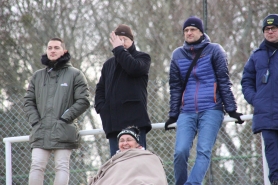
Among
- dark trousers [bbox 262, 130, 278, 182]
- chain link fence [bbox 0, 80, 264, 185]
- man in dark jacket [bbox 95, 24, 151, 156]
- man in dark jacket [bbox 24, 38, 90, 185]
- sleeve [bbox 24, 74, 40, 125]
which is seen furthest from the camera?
chain link fence [bbox 0, 80, 264, 185]

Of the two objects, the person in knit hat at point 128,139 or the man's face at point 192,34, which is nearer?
the person in knit hat at point 128,139

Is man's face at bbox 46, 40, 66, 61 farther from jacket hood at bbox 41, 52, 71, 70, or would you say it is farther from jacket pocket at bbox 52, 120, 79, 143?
jacket pocket at bbox 52, 120, 79, 143

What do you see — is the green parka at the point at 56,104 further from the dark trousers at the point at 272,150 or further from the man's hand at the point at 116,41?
the dark trousers at the point at 272,150

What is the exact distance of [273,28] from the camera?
6.25 m

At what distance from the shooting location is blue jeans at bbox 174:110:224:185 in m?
6.09

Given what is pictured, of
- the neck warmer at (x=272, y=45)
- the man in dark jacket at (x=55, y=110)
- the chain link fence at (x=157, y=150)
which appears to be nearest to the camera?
the neck warmer at (x=272, y=45)

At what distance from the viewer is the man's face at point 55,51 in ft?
23.1

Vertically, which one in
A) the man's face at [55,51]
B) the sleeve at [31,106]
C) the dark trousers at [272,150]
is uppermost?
the man's face at [55,51]

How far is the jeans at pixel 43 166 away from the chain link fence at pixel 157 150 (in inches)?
66.1

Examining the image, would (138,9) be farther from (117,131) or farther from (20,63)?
(117,131)

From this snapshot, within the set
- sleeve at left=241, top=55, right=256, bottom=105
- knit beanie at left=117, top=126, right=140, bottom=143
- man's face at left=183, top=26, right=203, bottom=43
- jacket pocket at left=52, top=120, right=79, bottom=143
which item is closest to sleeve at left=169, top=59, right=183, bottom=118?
man's face at left=183, top=26, right=203, bottom=43

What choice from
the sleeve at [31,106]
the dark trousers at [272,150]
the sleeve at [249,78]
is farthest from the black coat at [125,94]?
the dark trousers at [272,150]

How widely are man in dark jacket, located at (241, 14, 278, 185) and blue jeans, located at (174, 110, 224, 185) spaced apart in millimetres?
375

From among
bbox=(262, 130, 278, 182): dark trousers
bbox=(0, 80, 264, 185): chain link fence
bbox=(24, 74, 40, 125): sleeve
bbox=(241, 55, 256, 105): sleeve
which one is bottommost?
bbox=(0, 80, 264, 185): chain link fence
